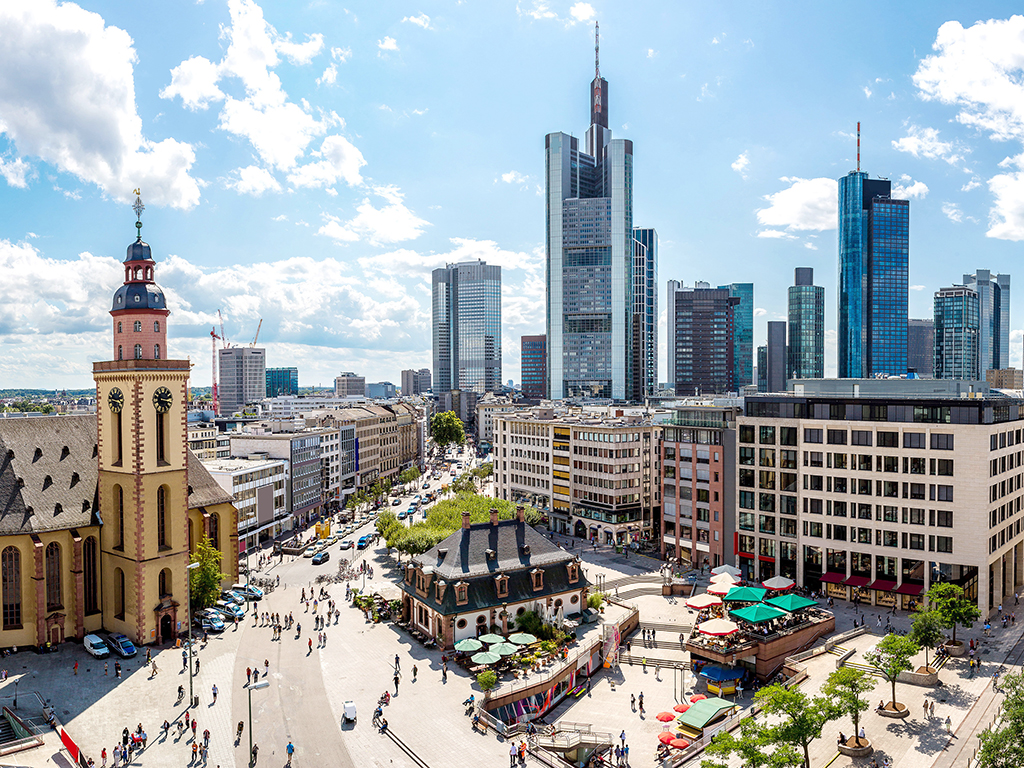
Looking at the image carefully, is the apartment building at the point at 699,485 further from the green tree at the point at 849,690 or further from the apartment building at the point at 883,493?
the green tree at the point at 849,690


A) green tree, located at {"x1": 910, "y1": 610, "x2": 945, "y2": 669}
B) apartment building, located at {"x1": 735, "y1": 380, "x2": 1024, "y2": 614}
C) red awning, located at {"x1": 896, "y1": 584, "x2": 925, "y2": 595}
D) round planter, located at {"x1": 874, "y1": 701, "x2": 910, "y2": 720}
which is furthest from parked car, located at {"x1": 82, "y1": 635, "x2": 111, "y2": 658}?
red awning, located at {"x1": 896, "y1": 584, "x2": 925, "y2": 595}

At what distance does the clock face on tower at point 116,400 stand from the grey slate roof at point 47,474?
28.1 ft

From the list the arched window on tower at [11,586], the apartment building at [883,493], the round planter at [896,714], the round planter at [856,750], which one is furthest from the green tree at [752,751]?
the arched window on tower at [11,586]

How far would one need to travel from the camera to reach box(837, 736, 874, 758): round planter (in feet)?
148

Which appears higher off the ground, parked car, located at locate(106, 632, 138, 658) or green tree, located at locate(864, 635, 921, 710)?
green tree, located at locate(864, 635, 921, 710)

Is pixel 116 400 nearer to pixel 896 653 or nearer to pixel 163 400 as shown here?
pixel 163 400

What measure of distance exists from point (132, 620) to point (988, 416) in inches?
3493

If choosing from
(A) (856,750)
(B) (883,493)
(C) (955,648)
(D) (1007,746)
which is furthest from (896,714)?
(B) (883,493)

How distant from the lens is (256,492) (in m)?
108

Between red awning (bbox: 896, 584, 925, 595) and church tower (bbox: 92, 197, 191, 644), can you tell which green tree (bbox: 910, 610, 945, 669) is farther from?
church tower (bbox: 92, 197, 191, 644)

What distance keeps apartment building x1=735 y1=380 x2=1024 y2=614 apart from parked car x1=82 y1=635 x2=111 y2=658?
71866 mm

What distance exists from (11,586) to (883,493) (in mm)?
88923

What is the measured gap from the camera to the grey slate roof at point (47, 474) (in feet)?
208

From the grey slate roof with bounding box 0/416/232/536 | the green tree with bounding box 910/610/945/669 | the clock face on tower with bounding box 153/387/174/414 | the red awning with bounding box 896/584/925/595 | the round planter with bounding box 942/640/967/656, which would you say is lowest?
the round planter with bounding box 942/640/967/656
